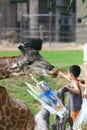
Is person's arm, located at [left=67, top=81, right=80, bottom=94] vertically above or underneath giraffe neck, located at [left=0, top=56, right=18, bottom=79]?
underneath

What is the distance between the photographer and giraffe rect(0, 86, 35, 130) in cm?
385

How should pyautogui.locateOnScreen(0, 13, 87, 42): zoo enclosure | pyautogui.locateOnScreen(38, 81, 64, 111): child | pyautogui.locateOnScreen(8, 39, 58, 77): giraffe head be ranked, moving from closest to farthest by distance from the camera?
pyautogui.locateOnScreen(8, 39, 58, 77): giraffe head
pyautogui.locateOnScreen(38, 81, 64, 111): child
pyautogui.locateOnScreen(0, 13, 87, 42): zoo enclosure

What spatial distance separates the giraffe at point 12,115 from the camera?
3846 millimetres

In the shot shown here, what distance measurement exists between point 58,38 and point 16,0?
3.71 metres

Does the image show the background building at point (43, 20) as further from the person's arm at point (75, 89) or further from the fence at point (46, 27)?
the person's arm at point (75, 89)

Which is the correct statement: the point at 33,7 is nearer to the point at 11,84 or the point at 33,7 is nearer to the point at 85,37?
the point at 85,37

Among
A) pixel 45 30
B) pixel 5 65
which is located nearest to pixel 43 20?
pixel 45 30

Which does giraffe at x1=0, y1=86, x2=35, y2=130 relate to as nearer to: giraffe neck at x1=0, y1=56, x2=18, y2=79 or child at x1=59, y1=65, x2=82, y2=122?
giraffe neck at x1=0, y1=56, x2=18, y2=79

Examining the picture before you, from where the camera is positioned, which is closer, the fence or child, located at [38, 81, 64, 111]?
child, located at [38, 81, 64, 111]

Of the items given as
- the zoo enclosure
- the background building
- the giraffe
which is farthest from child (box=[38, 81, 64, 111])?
the background building

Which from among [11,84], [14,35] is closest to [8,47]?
[14,35]

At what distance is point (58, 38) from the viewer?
24938 millimetres

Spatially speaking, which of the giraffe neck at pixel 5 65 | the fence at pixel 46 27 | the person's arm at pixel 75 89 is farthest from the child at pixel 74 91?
the fence at pixel 46 27

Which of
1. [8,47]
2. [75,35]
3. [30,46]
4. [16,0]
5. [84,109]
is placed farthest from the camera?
[16,0]
